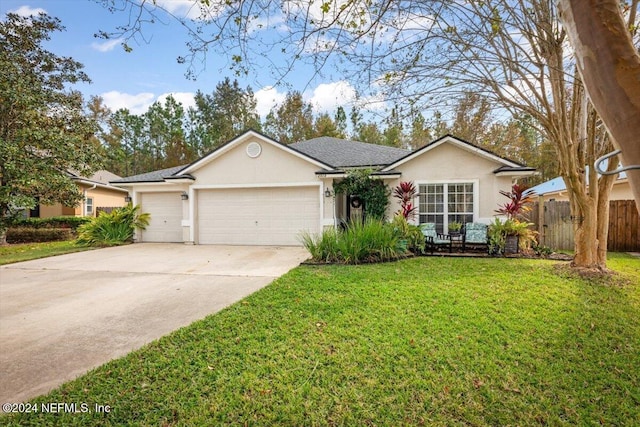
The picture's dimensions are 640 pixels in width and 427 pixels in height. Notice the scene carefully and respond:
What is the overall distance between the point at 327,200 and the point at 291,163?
2153 millimetres

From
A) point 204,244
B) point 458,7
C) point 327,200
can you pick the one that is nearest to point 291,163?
point 327,200

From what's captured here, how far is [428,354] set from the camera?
3531 millimetres

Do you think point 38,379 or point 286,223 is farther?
point 286,223

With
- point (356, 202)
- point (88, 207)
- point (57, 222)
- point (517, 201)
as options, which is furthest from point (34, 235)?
point (517, 201)

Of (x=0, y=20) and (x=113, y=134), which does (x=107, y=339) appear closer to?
(x=0, y=20)

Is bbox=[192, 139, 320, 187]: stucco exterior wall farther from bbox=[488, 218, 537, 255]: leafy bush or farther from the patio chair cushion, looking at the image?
bbox=[488, 218, 537, 255]: leafy bush

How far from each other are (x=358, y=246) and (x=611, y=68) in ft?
24.3

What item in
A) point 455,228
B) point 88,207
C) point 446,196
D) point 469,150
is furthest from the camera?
point 88,207

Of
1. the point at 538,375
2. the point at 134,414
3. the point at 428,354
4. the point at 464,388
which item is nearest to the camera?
the point at 134,414

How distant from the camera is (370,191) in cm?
1227

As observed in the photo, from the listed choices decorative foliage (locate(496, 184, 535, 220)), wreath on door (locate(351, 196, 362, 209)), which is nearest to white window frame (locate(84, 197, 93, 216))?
wreath on door (locate(351, 196, 362, 209))

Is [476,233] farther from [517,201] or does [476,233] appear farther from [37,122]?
[37,122]

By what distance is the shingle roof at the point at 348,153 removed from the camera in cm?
1357

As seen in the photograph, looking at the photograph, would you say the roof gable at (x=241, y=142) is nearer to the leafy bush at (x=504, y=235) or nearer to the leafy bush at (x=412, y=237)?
the leafy bush at (x=412, y=237)
